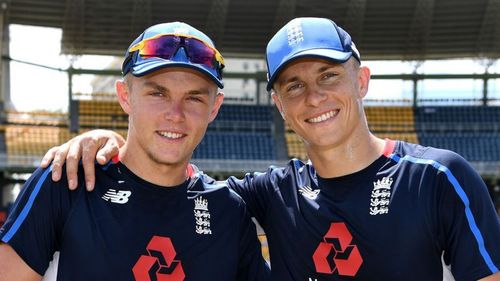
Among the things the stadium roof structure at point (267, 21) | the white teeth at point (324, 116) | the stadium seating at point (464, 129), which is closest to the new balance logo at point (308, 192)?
the white teeth at point (324, 116)

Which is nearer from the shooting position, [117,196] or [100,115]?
[117,196]

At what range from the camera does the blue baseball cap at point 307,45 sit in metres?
3.20

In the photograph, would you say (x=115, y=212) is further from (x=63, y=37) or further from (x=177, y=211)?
(x=63, y=37)

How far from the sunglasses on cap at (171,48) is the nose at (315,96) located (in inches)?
23.5

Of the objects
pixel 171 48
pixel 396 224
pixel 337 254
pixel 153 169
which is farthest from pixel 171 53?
pixel 396 224

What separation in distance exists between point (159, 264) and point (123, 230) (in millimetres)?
281

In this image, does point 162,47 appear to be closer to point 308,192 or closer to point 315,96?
point 315,96

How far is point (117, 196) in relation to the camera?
3.17 meters

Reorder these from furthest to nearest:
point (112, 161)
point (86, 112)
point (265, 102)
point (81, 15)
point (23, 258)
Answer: point (265, 102), point (86, 112), point (81, 15), point (112, 161), point (23, 258)

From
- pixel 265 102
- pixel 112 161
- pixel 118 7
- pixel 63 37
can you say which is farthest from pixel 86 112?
pixel 112 161

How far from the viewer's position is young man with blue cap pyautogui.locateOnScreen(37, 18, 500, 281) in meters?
2.91

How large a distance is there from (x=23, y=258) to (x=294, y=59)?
6.03 feet

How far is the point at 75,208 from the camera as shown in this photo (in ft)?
9.98

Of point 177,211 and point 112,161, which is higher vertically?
point 112,161
